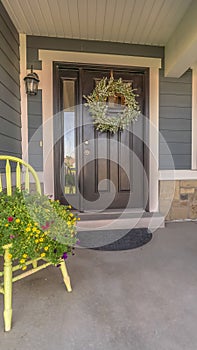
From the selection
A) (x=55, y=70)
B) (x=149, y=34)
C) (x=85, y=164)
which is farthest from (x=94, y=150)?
(x=149, y=34)

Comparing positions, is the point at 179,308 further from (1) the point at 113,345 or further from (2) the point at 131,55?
(2) the point at 131,55

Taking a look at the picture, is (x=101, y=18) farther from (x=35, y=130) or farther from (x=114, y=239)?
(x=114, y=239)

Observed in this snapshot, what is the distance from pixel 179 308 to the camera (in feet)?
4.78

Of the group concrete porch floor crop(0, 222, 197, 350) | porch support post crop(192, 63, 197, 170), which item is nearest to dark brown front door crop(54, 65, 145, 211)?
porch support post crop(192, 63, 197, 170)

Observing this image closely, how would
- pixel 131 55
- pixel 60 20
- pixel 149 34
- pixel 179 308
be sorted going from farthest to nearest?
pixel 131 55 < pixel 149 34 < pixel 60 20 < pixel 179 308

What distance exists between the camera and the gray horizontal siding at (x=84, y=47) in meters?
3.06

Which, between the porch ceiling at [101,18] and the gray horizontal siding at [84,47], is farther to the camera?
the gray horizontal siding at [84,47]

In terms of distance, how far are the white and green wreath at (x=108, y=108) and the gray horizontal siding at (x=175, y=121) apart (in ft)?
1.39

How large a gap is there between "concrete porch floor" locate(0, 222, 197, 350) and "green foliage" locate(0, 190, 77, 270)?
0.31 metres

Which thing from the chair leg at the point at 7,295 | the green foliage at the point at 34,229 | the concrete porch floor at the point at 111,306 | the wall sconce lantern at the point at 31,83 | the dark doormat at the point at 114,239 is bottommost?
the concrete porch floor at the point at 111,306

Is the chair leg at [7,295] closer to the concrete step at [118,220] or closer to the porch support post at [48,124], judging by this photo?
the concrete step at [118,220]

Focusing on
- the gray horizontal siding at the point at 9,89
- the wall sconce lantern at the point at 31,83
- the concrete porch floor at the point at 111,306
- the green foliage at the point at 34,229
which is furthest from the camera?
the wall sconce lantern at the point at 31,83

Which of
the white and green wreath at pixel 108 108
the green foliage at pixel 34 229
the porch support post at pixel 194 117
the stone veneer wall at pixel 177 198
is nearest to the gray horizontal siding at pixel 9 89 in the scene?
the white and green wreath at pixel 108 108

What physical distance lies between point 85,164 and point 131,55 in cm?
158
